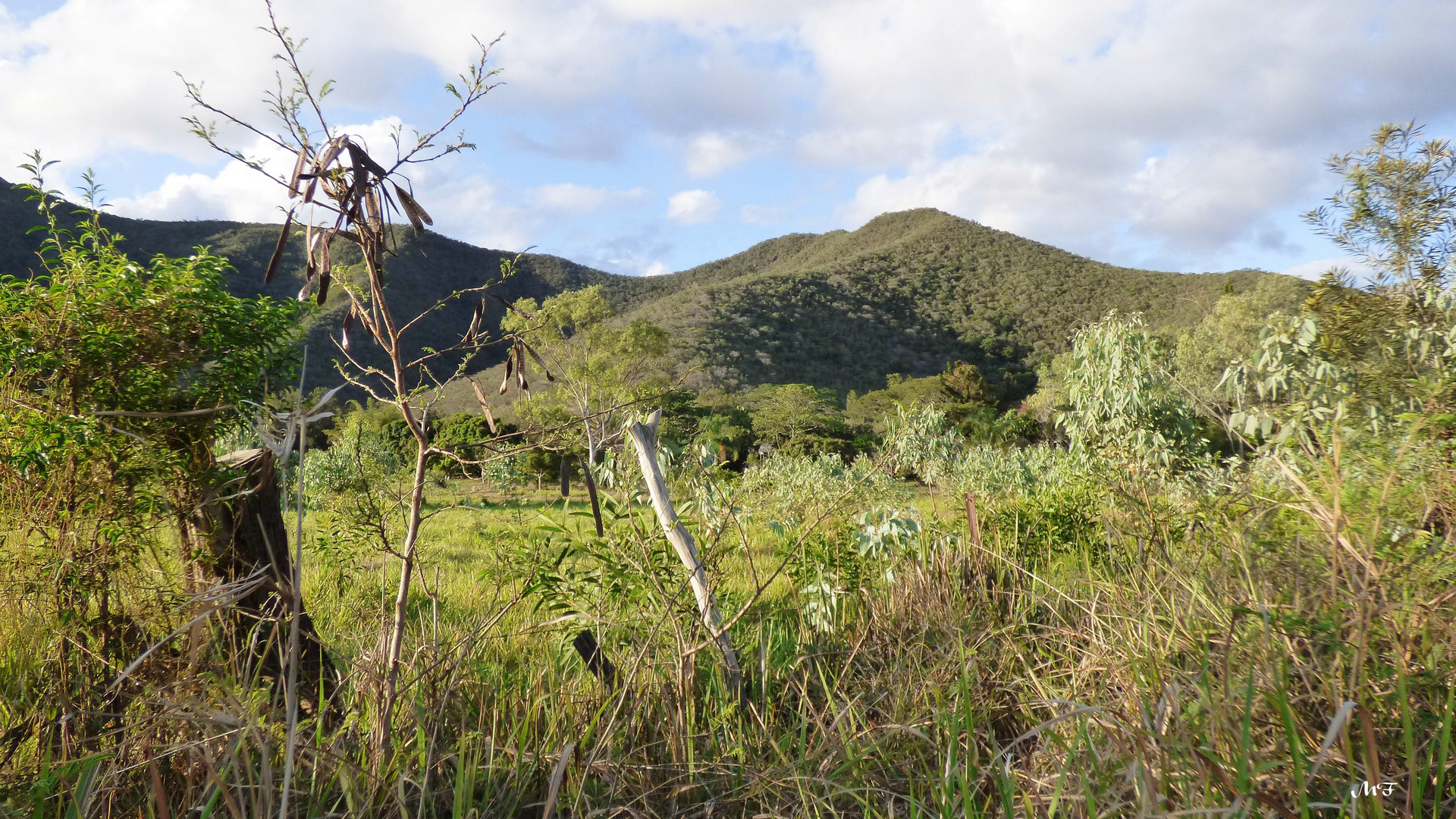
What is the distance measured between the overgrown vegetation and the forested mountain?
1202 inches

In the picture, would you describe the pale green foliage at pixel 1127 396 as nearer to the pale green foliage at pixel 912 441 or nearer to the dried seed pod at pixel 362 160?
the pale green foliage at pixel 912 441

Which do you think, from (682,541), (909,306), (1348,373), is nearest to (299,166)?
(682,541)

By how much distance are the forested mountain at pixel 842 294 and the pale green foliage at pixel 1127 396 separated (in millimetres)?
27541

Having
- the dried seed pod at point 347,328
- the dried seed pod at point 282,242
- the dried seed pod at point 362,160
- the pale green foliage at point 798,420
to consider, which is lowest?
the pale green foliage at point 798,420

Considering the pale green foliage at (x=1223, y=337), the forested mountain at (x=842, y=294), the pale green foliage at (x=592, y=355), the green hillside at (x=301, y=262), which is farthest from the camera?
the forested mountain at (x=842, y=294)

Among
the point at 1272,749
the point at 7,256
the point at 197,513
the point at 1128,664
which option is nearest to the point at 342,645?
the point at 197,513

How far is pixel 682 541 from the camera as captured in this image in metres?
2.58

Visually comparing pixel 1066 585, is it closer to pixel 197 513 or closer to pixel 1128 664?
pixel 1128 664

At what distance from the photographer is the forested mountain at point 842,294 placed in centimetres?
3784

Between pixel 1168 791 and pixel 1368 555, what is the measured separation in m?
0.79

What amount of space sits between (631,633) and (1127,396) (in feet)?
17.1

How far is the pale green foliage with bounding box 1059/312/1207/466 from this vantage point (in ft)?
20.2

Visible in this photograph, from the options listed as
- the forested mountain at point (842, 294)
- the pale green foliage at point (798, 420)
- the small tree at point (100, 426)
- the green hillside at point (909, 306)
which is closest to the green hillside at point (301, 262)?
the forested mountain at point (842, 294)

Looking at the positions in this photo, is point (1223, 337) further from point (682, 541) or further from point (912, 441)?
point (682, 541)
